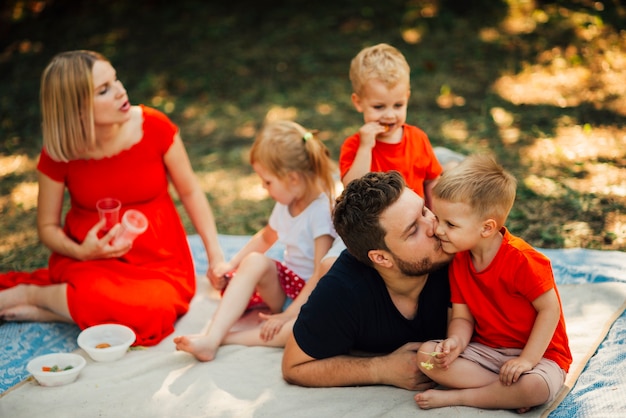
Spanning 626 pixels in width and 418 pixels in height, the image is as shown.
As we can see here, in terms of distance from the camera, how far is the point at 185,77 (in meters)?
8.44

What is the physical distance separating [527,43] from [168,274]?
5405 millimetres

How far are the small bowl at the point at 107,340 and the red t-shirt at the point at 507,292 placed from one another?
1.64 meters

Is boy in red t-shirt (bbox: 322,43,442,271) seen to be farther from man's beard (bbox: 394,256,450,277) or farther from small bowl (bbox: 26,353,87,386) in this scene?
small bowl (bbox: 26,353,87,386)

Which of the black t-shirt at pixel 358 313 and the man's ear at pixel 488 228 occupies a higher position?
the man's ear at pixel 488 228

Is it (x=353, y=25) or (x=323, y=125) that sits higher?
(x=353, y=25)

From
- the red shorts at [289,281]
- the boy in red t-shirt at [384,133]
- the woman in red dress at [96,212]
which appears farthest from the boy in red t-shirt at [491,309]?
the woman in red dress at [96,212]

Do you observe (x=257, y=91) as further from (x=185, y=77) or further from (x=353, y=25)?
(x=353, y=25)

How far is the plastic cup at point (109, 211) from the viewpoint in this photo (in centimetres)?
379

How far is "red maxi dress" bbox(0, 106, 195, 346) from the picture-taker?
3.72 m

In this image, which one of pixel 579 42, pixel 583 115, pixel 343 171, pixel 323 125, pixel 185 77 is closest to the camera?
pixel 343 171

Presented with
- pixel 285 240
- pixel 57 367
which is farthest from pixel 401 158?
pixel 57 367

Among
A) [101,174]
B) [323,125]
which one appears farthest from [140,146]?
[323,125]

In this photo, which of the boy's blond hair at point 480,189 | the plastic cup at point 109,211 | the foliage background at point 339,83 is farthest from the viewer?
the foliage background at point 339,83

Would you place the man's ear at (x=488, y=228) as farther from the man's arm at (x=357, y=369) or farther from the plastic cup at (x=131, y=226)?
the plastic cup at (x=131, y=226)
